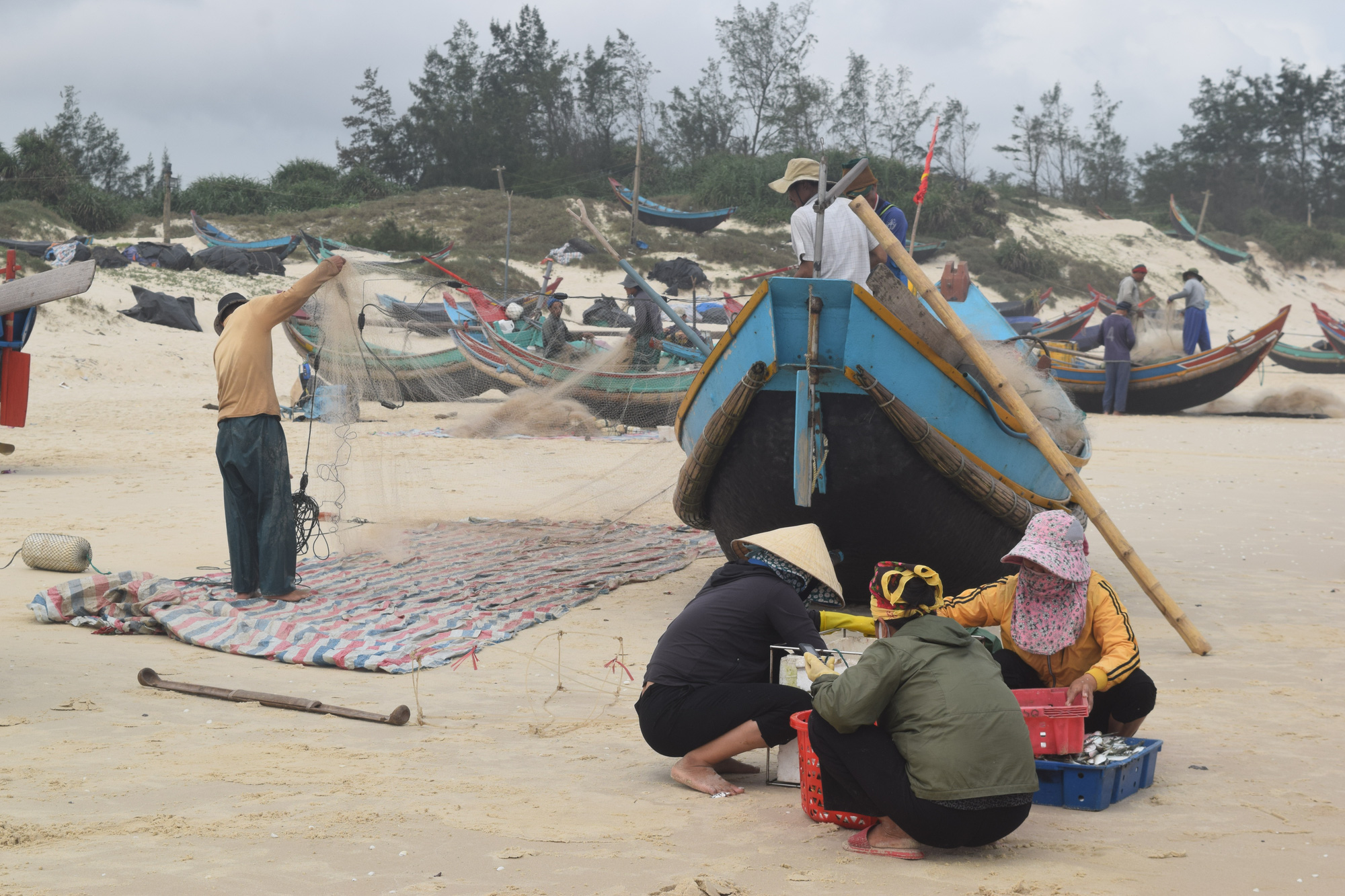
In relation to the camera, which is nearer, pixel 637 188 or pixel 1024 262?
pixel 637 188

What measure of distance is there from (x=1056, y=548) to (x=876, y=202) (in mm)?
3362

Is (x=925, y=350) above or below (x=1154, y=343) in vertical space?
below

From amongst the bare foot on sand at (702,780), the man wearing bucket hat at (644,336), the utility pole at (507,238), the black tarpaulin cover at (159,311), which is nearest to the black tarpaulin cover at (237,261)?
the utility pole at (507,238)

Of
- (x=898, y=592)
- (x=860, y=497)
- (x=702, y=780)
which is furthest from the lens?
(x=860, y=497)

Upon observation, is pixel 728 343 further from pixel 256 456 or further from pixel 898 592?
pixel 898 592

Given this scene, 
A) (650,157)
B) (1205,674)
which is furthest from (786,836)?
(650,157)

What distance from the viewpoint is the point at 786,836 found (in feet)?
9.96

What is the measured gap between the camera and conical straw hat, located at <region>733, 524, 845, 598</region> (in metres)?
3.58

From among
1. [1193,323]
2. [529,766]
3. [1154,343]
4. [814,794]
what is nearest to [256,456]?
[529,766]

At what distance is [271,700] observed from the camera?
4.18 m

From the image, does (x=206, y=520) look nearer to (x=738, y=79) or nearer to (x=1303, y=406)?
(x=1303, y=406)

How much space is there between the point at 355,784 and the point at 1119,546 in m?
3.67

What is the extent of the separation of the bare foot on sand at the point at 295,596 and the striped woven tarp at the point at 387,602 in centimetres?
4

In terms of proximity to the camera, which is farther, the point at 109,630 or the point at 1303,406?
the point at 1303,406
